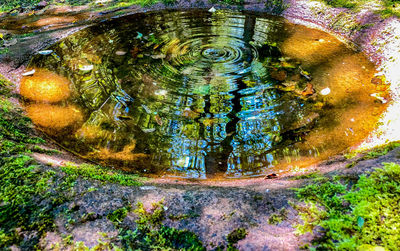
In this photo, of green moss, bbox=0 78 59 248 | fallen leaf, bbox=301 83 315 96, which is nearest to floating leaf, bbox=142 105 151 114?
green moss, bbox=0 78 59 248

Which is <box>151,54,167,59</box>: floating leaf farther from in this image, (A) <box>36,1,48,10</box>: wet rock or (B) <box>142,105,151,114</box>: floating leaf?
(A) <box>36,1,48,10</box>: wet rock

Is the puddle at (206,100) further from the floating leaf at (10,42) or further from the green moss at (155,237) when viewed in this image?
the green moss at (155,237)

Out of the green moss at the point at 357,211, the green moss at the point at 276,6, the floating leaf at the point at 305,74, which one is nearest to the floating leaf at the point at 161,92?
the floating leaf at the point at 305,74

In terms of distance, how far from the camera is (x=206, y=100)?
4156 millimetres

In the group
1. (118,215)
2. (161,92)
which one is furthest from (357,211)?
(161,92)

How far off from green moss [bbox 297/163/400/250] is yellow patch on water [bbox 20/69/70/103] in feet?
13.2

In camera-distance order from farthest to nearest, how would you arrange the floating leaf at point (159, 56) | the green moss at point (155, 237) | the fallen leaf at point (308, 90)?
the floating leaf at point (159, 56), the fallen leaf at point (308, 90), the green moss at point (155, 237)

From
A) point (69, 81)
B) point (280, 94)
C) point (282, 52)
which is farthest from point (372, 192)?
point (69, 81)

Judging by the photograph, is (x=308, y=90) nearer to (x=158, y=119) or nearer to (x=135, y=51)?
(x=158, y=119)

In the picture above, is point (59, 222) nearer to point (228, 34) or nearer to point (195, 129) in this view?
point (195, 129)

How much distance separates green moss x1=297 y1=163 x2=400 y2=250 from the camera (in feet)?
4.92

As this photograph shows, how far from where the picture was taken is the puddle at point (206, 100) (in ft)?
10.9

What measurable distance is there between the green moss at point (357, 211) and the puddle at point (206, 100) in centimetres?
119

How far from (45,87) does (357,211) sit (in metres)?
4.86
